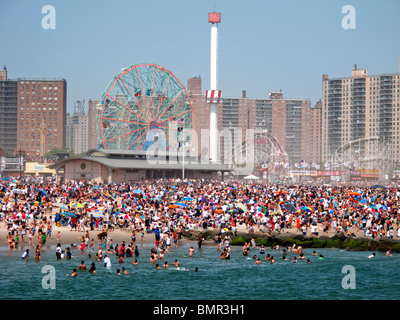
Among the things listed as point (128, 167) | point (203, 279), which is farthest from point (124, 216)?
point (128, 167)

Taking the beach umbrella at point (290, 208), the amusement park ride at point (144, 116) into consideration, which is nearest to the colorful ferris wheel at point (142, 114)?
the amusement park ride at point (144, 116)

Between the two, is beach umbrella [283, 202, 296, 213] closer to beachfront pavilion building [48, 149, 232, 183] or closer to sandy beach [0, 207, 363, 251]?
sandy beach [0, 207, 363, 251]

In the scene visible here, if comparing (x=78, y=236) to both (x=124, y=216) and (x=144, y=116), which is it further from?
(x=144, y=116)

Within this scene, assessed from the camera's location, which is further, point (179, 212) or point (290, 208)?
point (290, 208)

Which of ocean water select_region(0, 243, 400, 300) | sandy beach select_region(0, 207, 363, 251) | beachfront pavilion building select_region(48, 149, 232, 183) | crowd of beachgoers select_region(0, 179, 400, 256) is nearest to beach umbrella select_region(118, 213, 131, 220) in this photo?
crowd of beachgoers select_region(0, 179, 400, 256)

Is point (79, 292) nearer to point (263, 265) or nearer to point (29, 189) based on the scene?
point (263, 265)

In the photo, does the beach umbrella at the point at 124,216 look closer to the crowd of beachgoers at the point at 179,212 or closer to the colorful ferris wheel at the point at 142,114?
the crowd of beachgoers at the point at 179,212

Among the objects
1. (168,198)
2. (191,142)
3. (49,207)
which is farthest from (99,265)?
(191,142)
